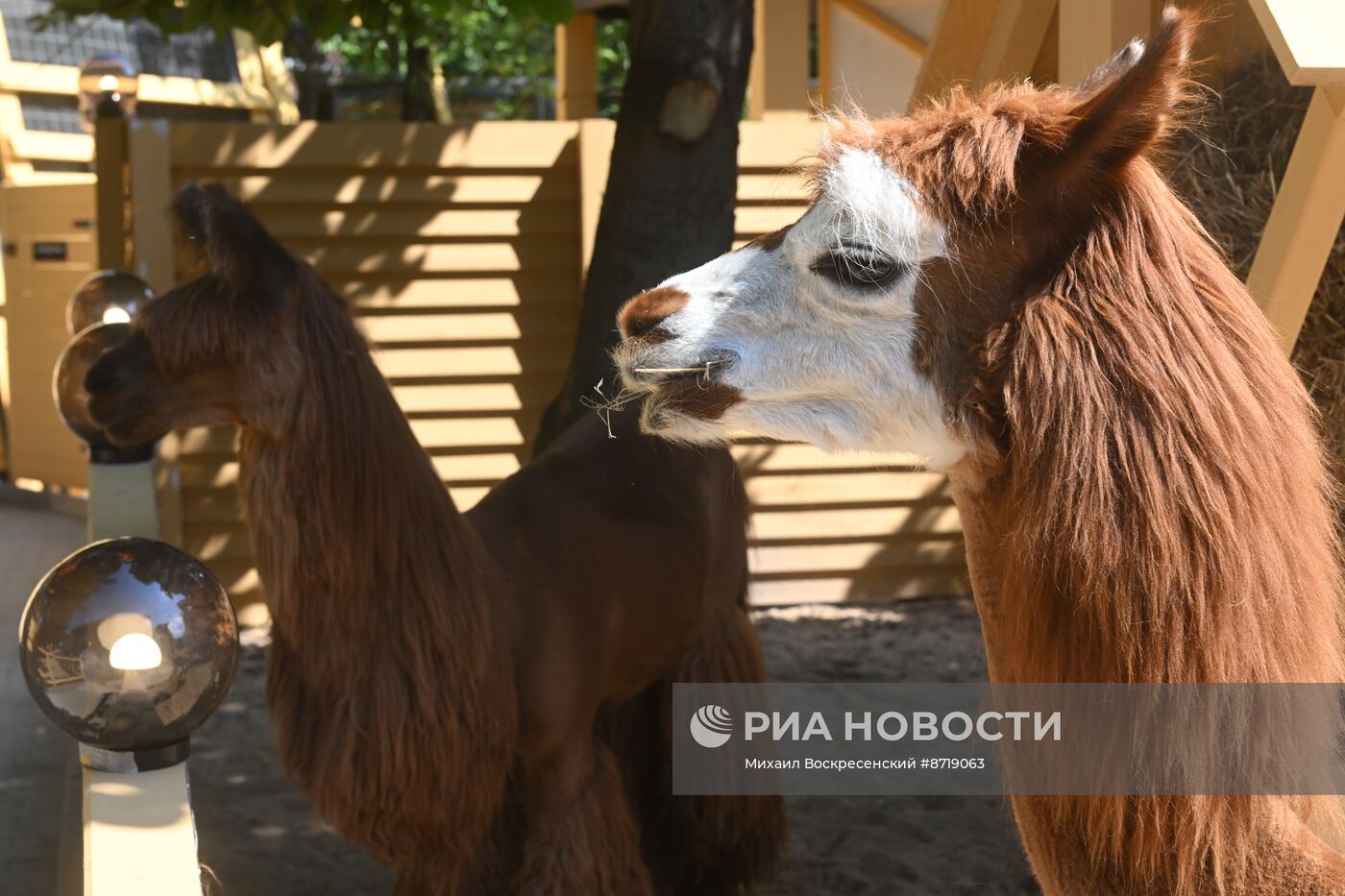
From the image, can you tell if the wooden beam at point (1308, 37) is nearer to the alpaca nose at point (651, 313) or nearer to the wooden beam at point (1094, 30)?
the wooden beam at point (1094, 30)

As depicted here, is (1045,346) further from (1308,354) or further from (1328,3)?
(1308,354)

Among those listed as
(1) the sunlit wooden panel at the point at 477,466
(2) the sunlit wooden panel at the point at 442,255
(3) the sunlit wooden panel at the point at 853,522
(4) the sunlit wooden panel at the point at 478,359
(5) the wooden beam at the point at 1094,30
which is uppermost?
(5) the wooden beam at the point at 1094,30

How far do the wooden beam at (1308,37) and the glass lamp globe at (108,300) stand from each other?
161 inches

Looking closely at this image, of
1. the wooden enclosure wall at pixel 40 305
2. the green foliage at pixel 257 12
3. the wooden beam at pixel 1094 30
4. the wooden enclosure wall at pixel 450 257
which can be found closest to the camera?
the wooden beam at pixel 1094 30

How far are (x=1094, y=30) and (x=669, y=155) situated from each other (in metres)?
1.78

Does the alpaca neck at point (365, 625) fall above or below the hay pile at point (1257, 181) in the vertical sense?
below

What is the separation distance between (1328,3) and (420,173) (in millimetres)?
4916

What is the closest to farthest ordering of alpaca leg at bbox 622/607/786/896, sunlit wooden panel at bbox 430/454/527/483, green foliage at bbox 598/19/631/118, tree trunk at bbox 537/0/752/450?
alpaca leg at bbox 622/607/786/896, tree trunk at bbox 537/0/752/450, sunlit wooden panel at bbox 430/454/527/483, green foliage at bbox 598/19/631/118

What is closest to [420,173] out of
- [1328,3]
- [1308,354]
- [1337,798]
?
[1308,354]

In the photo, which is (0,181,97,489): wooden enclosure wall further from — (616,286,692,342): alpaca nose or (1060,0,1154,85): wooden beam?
(616,286,692,342): alpaca nose

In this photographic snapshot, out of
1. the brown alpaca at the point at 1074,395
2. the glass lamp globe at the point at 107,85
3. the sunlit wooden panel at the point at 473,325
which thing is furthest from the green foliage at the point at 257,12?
the glass lamp globe at the point at 107,85

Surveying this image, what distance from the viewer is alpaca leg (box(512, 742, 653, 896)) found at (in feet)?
9.61

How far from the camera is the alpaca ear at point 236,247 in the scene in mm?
2721

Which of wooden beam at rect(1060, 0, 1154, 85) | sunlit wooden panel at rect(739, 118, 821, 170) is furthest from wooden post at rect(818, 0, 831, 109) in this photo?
wooden beam at rect(1060, 0, 1154, 85)
